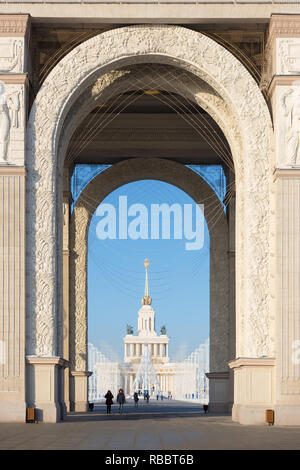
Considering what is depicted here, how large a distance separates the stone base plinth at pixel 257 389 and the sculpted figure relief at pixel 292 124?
5.55 meters

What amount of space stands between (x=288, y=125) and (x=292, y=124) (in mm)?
112

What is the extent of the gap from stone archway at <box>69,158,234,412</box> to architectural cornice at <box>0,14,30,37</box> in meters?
15.0

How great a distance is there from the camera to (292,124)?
24.7 metres

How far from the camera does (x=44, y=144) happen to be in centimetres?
2514

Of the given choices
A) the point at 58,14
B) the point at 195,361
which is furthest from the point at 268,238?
the point at 195,361

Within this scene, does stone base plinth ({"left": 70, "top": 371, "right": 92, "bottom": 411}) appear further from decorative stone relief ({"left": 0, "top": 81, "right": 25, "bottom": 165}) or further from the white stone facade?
decorative stone relief ({"left": 0, "top": 81, "right": 25, "bottom": 165})

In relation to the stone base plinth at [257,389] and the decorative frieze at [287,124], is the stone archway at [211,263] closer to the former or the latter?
the stone base plinth at [257,389]

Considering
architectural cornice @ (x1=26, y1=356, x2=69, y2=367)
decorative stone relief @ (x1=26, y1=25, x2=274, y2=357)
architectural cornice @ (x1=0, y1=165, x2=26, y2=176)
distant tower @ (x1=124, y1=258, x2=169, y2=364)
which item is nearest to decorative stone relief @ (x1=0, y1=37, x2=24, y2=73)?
decorative stone relief @ (x1=26, y1=25, x2=274, y2=357)

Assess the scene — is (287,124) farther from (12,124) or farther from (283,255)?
(12,124)

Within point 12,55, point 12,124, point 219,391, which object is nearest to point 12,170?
point 12,124

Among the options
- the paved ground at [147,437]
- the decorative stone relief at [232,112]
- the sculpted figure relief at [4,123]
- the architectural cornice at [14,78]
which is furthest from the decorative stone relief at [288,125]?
the sculpted figure relief at [4,123]

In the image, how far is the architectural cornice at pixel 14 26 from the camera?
24484 millimetres
